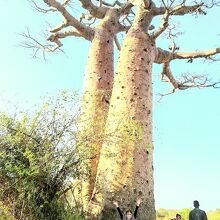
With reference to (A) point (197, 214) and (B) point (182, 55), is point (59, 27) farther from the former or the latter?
(A) point (197, 214)

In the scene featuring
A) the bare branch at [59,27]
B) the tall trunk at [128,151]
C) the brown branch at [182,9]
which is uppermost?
the bare branch at [59,27]

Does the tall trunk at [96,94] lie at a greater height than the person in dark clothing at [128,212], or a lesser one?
greater

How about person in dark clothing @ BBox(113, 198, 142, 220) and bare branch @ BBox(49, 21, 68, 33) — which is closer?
person in dark clothing @ BBox(113, 198, 142, 220)

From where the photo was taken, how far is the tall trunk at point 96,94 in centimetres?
720

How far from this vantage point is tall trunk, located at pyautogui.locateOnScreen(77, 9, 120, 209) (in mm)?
7203

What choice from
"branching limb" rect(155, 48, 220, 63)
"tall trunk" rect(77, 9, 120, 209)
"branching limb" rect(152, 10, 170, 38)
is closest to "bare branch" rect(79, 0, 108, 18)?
"tall trunk" rect(77, 9, 120, 209)

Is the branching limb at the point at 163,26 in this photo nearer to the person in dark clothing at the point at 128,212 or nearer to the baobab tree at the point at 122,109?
the baobab tree at the point at 122,109

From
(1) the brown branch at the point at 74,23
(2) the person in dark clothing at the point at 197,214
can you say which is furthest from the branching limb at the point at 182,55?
(2) the person in dark clothing at the point at 197,214

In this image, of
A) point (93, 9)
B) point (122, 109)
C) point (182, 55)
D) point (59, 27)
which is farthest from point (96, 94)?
point (59, 27)

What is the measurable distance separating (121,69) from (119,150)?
1478mm

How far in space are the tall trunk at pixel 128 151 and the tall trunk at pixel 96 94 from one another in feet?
0.73

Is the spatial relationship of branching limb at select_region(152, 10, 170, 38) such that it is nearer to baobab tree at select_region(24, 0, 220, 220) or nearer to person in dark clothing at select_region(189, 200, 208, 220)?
baobab tree at select_region(24, 0, 220, 220)

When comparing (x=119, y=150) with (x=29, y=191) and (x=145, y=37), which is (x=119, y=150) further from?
(x=145, y=37)

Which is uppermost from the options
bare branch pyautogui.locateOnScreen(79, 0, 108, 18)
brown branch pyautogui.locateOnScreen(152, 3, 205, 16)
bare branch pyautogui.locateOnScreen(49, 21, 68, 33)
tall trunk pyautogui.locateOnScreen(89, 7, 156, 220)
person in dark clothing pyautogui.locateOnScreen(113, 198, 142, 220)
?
bare branch pyautogui.locateOnScreen(79, 0, 108, 18)
